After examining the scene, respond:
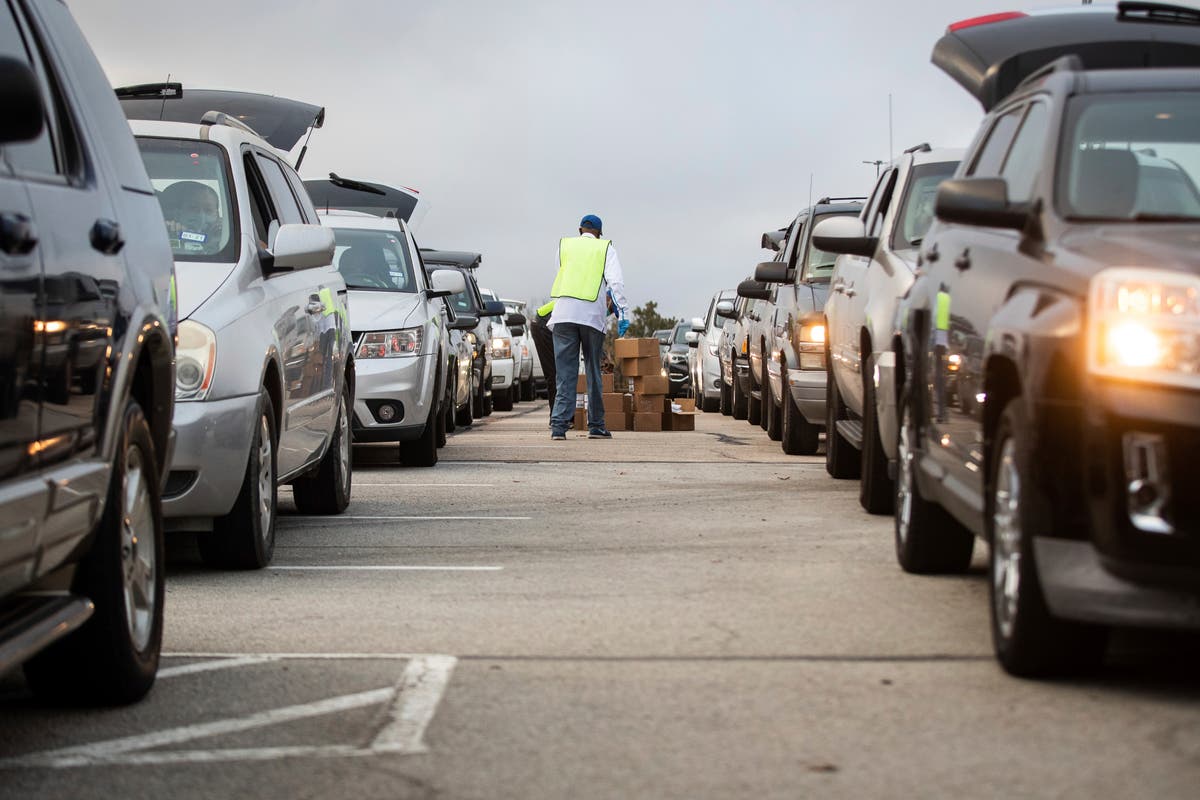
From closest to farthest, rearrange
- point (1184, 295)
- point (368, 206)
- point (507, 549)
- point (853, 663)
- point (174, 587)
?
point (1184, 295)
point (853, 663)
point (174, 587)
point (507, 549)
point (368, 206)

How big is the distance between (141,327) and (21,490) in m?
→ 1.11

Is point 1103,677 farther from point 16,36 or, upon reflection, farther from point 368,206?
point 368,206

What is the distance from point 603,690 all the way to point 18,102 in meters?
2.28

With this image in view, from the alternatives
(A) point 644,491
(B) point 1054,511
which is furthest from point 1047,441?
(A) point 644,491

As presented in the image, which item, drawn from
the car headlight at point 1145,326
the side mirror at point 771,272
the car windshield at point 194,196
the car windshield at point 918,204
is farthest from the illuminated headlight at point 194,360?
the side mirror at point 771,272

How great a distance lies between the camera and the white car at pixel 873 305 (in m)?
9.77

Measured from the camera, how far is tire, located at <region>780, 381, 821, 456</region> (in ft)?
51.5

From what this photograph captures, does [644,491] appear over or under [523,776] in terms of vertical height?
under

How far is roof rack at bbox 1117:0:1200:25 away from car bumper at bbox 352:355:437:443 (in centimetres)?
652

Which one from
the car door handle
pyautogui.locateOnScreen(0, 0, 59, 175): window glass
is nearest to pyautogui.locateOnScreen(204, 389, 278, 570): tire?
pyautogui.locateOnScreen(0, 0, 59, 175): window glass

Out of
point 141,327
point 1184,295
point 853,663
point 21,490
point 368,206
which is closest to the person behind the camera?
point 21,490

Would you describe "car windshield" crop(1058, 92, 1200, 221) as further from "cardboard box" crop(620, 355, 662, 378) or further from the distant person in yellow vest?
"cardboard box" crop(620, 355, 662, 378)

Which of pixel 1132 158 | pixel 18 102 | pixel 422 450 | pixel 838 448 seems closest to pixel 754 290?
pixel 422 450

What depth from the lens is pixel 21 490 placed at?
13.9ft
